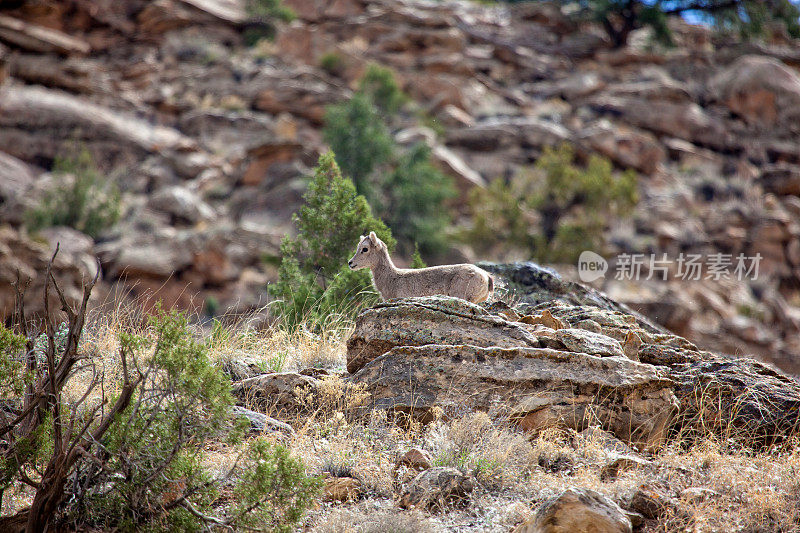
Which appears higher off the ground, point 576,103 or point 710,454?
point 710,454

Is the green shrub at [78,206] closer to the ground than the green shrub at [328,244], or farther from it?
closer to the ground

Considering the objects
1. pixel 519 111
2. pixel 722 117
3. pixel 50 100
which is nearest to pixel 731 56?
pixel 722 117

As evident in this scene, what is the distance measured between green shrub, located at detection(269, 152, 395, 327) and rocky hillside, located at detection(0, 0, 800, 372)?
493 inches

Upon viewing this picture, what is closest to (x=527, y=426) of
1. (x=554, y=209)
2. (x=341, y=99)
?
(x=554, y=209)

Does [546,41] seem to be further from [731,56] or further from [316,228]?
[316,228]

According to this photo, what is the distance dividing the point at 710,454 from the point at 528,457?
159 centimetres

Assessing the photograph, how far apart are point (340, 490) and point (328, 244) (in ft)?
20.3

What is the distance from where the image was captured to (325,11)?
149 feet

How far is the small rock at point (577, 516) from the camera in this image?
4.32 m

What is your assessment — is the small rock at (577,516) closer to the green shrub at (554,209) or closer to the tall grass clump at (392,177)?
the tall grass clump at (392,177)

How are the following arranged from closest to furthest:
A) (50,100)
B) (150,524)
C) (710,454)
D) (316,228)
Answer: (150,524) < (710,454) < (316,228) < (50,100)

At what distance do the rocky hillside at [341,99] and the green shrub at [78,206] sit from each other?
671mm

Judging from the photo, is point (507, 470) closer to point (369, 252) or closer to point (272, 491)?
point (272, 491)

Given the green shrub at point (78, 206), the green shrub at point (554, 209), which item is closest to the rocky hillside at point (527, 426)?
the green shrub at point (554, 209)
